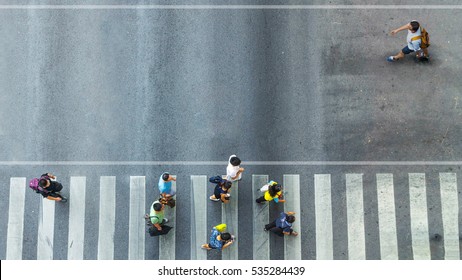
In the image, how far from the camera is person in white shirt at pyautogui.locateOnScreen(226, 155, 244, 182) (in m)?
13.3

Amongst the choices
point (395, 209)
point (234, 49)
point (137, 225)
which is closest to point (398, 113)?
point (395, 209)

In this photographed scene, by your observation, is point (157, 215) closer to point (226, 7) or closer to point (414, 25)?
point (226, 7)

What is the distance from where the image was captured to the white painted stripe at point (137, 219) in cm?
1456

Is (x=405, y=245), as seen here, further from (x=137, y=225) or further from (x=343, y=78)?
(x=137, y=225)

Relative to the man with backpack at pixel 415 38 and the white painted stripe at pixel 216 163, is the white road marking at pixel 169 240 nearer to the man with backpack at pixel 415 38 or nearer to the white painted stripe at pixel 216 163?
the white painted stripe at pixel 216 163

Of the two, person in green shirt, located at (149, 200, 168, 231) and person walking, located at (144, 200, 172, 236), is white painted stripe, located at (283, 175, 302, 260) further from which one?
person in green shirt, located at (149, 200, 168, 231)

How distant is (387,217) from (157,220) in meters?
6.61

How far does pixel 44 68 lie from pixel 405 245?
39.3 ft

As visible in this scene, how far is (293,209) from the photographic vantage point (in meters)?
14.8

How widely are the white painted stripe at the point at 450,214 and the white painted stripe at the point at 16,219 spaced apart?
12.2m

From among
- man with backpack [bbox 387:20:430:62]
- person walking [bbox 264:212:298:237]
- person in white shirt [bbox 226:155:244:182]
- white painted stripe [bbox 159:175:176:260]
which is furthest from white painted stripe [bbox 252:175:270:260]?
man with backpack [bbox 387:20:430:62]

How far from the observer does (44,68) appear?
1554cm

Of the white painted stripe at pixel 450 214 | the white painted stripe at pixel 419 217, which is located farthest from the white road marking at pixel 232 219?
the white painted stripe at pixel 450 214

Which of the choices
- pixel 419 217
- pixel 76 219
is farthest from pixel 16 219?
pixel 419 217
